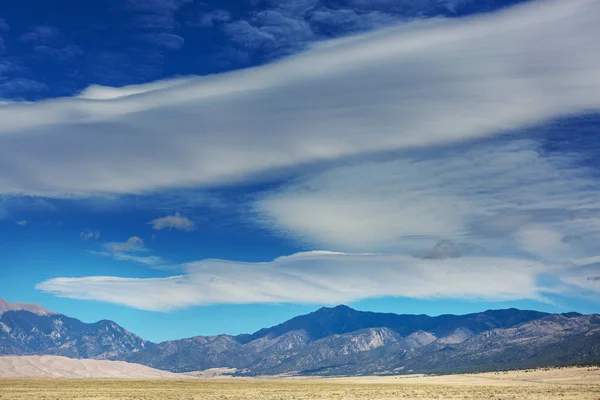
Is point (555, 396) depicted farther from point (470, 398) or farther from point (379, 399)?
point (379, 399)

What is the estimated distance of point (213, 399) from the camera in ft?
398

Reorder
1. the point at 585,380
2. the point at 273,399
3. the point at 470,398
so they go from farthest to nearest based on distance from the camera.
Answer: the point at 585,380 → the point at 273,399 → the point at 470,398

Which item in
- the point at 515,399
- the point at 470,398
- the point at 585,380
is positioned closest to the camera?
the point at 515,399

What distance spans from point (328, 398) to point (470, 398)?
90.3 ft

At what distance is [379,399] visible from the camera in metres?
114

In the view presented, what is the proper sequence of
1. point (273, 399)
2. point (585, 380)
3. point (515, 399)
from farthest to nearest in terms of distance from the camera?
point (585, 380), point (273, 399), point (515, 399)

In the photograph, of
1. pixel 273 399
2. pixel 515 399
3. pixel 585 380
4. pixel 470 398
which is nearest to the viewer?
pixel 515 399

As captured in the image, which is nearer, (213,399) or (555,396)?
(555,396)

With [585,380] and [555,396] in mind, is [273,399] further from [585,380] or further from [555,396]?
[585,380]

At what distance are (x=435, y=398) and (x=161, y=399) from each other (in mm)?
53318

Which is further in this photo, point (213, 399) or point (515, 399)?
point (213, 399)

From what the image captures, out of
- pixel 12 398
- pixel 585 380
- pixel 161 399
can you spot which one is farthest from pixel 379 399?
pixel 585 380

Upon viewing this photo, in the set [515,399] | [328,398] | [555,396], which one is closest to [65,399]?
[328,398]

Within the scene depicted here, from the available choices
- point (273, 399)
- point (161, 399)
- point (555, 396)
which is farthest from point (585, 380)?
point (161, 399)
